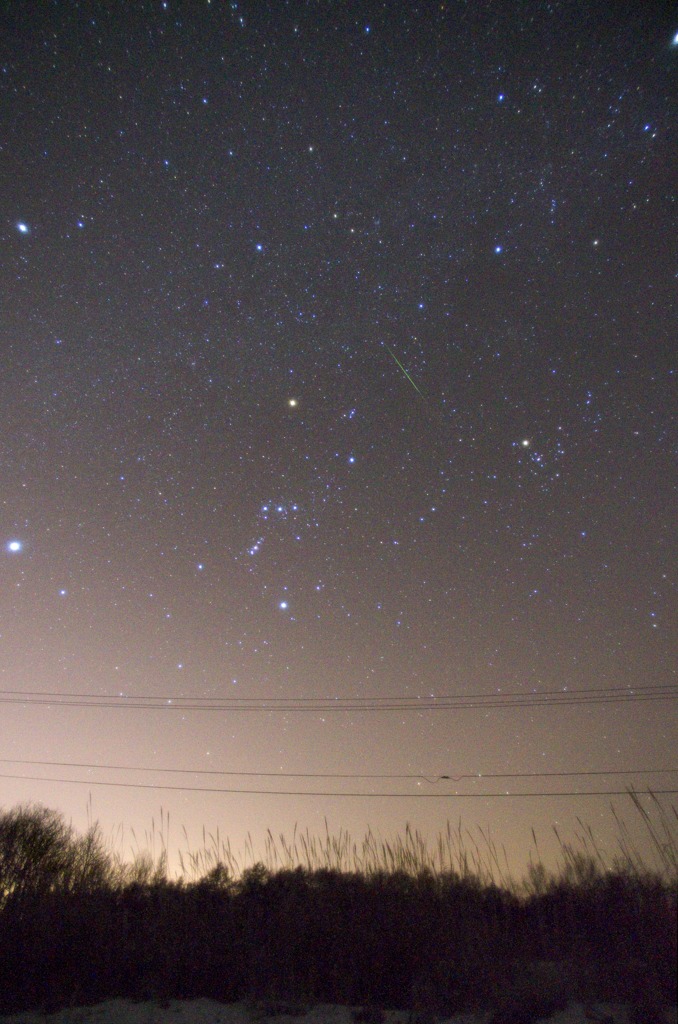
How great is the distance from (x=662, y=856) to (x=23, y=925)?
1370 cm

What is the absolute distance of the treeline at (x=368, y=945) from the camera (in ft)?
29.1

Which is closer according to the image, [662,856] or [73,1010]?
[73,1010]

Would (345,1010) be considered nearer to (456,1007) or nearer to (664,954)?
(456,1007)

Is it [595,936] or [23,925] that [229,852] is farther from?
[595,936]

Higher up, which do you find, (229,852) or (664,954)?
(229,852)

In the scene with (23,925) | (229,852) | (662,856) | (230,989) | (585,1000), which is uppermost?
(229,852)

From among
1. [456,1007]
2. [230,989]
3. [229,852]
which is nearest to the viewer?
[456,1007]

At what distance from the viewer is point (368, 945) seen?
421 inches

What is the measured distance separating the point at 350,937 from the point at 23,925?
7.31 metres

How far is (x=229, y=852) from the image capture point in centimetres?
1600

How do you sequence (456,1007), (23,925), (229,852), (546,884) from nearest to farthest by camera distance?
(456,1007), (23,925), (546,884), (229,852)

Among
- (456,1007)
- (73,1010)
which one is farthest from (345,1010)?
(73,1010)

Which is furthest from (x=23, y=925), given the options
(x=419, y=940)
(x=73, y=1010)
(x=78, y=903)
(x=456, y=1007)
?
(x=456, y=1007)

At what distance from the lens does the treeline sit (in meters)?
8.88
